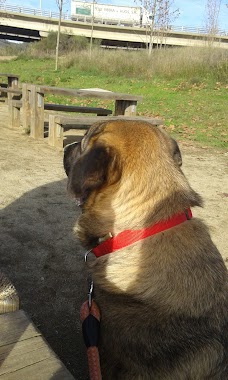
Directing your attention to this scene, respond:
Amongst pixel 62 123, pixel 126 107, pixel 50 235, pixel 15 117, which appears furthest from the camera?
pixel 15 117

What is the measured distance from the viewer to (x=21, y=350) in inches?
47.3

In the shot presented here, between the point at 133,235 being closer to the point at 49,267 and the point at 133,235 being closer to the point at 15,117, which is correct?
the point at 49,267

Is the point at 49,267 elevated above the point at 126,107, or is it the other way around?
the point at 126,107

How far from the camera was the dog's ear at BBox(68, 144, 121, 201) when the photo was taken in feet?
5.15

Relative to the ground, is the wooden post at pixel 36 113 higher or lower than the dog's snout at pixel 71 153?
lower

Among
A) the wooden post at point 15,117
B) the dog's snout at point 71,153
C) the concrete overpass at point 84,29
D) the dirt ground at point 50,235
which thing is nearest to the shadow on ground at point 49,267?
the dirt ground at point 50,235

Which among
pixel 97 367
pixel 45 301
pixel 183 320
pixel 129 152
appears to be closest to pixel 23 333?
pixel 97 367

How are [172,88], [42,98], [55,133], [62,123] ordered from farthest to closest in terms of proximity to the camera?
[172,88]
[42,98]
[55,133]
[62,123]

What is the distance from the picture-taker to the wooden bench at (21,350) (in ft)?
3.66

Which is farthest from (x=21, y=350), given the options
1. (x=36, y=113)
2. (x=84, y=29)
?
(x=84, y=29)

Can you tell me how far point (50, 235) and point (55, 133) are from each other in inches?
143

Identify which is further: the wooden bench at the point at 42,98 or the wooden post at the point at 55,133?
the wooden bench at the point at 42,98

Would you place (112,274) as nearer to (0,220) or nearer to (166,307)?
(166,307)

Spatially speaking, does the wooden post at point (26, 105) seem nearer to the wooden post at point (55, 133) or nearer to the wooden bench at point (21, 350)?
the wooden post at point (55, 133)
